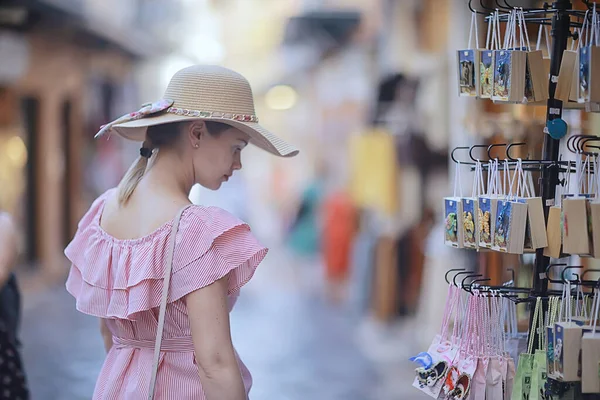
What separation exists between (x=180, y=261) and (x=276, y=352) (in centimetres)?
632

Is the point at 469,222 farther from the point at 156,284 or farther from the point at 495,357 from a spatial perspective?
the point at 156,284

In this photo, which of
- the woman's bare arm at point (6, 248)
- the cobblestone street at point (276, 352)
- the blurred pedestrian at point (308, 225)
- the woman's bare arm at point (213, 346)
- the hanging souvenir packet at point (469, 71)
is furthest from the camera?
the blurred pedestrian at point (308, 225)

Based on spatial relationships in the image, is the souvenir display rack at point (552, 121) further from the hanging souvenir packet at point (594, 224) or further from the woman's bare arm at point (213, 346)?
the woman's bare arm at point (213, 346)

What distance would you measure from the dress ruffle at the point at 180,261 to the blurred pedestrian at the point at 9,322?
1.00 m

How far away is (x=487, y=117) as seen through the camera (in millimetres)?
5707

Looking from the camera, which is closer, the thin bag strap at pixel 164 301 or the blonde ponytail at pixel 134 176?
the thin bag strap at pixel 164 301

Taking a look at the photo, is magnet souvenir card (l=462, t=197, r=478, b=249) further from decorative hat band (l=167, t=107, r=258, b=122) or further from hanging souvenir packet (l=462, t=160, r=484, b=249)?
decorative hat band (l=167, t=107, r=258, b=122)

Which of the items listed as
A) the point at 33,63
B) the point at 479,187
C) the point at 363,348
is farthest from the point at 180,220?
the point at 33,63

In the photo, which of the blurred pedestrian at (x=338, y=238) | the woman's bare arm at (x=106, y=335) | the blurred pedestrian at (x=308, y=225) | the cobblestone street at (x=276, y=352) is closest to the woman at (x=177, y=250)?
the woman's bare arm at (x=106, y=335)

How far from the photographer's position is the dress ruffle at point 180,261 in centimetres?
259

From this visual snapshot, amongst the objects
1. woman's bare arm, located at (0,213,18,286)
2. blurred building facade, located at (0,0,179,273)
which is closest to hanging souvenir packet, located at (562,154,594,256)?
woman's bare arm, located at (0,213,18,286)

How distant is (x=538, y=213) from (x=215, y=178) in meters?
0.94

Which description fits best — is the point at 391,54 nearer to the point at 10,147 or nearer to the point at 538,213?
the point at 10,147

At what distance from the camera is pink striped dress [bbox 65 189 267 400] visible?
8.55 ft
